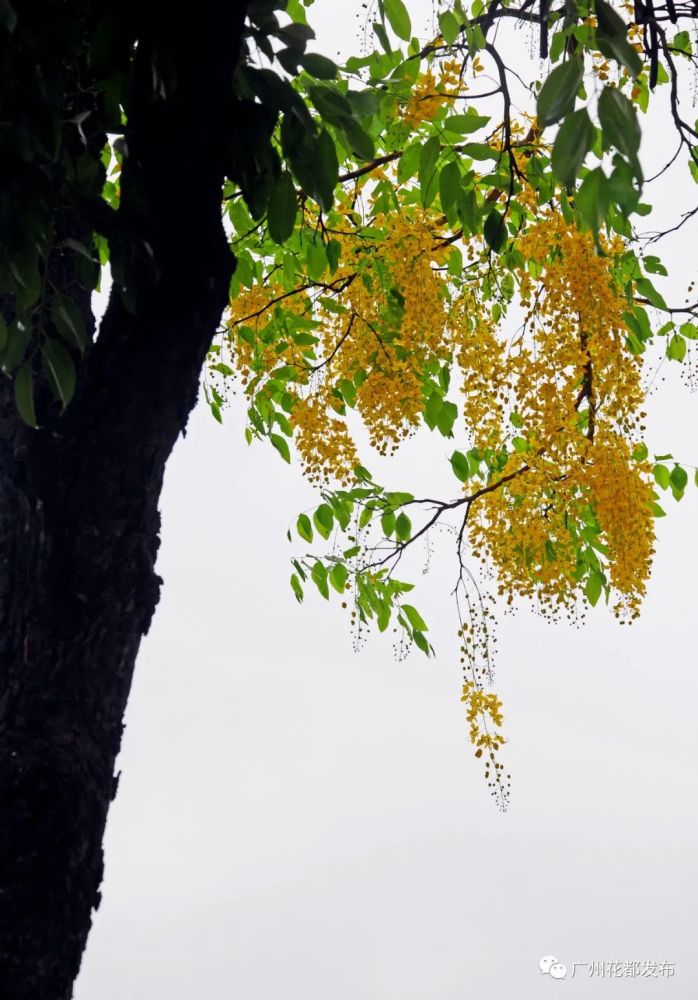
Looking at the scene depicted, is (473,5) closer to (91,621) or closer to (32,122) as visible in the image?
(32,122)

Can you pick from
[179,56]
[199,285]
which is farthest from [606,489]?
[179,56]

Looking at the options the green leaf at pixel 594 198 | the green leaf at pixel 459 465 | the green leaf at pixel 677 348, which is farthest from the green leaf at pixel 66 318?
the green leaf at pixel 677 348

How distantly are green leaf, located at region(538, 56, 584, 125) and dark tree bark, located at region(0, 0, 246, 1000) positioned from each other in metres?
0.76

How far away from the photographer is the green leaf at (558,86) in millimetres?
1363

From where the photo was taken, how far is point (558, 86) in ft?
4.49

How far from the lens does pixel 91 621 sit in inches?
80.4

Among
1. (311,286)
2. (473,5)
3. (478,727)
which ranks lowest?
(478,727)

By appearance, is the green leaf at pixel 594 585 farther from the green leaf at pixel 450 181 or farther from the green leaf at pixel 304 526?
the green leaf at pixel 450 181

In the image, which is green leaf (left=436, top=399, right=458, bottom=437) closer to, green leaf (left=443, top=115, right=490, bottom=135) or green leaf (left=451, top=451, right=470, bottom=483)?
green leaf (left=451, top=451, right=470, bottom=483)

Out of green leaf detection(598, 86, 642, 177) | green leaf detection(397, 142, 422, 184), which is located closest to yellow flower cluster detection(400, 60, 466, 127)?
green leaf detection(397, 142, 422, 184)

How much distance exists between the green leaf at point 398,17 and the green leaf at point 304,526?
1.42m

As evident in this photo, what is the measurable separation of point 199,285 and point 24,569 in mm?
573

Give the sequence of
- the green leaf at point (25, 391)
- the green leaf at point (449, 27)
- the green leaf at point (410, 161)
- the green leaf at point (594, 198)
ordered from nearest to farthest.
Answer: the green leaf at point (594, 198) → the green leaf at point (25, 391) → the green leaf at point (449, 27) → the green leaf at point (410, 161)

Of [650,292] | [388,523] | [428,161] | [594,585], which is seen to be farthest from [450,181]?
[594,585]
